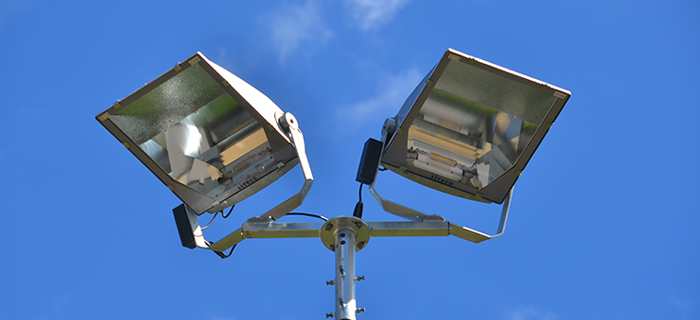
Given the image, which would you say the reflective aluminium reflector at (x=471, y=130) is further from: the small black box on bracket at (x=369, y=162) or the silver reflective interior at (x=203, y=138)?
the silver reflective interior at (x=203, y=138)

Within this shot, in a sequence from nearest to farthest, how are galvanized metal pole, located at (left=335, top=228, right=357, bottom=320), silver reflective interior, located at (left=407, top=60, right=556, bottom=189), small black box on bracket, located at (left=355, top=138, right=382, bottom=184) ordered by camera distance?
galvanized metal pole, located at (left=335, top=228, right=357, bottom=320) < silver reflective interior, located at (left=407, top=60, right=556, bottom=189) < small black box on bracket, located at (left=355, top=138, right=382, bottom=184)

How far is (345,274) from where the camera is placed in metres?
4.91

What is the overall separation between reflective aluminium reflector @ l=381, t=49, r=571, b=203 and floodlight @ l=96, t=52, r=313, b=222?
88 cm

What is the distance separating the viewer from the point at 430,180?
5762mm

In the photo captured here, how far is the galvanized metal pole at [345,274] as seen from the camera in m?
4.72

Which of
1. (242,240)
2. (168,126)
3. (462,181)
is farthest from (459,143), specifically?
(168,126)

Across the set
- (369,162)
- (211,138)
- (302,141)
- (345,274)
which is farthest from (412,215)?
(211,138)

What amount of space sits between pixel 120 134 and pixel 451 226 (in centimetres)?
261

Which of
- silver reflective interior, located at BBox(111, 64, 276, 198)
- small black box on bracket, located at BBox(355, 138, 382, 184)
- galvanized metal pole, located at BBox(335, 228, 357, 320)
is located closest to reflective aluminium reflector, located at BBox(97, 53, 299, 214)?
silver reflective interior, located at BBox(111, 64, 276, 198)

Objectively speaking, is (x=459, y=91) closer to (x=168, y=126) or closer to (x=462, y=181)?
(x=462, y=181)

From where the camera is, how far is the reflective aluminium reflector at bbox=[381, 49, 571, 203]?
5379 millimetres

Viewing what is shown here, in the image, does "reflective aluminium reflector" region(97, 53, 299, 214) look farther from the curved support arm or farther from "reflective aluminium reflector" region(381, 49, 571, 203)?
"reflective aluminium reflector" region(381, 49, 571, 203)

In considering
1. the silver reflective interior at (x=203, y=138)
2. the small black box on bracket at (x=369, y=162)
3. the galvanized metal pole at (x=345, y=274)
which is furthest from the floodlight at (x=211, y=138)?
the galvanized metal pole at (x=345, y=274)

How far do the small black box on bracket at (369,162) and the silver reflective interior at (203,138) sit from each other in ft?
2.32
